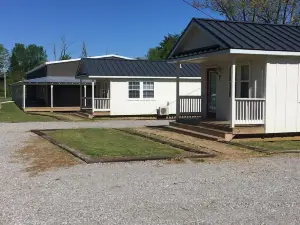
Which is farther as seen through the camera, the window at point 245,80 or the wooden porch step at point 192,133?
the window at point 245,80

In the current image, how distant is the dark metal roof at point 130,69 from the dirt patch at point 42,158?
13622 mm

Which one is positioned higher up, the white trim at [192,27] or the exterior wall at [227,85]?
the white trim at [192,27]

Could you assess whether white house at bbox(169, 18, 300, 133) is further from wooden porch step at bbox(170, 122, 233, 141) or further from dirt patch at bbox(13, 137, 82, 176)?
dirt patch at bbox(13, 137, 82, 176)

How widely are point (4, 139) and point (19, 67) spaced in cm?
11205

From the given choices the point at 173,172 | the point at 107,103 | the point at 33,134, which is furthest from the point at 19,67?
the point at 173,172

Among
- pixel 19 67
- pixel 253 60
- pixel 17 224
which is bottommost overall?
pixel 17 224

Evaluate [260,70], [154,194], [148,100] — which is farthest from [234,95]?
[148,100]

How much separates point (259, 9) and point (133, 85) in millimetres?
14819

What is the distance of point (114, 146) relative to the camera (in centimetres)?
1188

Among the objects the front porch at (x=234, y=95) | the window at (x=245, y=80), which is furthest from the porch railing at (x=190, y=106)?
the window at (x=245, y=80)

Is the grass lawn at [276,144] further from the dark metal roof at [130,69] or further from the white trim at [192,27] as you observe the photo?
the dark metal roof at [130,69]

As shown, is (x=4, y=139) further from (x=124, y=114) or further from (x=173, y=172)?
(x=124, y=114)

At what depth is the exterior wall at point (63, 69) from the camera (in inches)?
1479

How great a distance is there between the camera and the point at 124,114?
1034 inches
